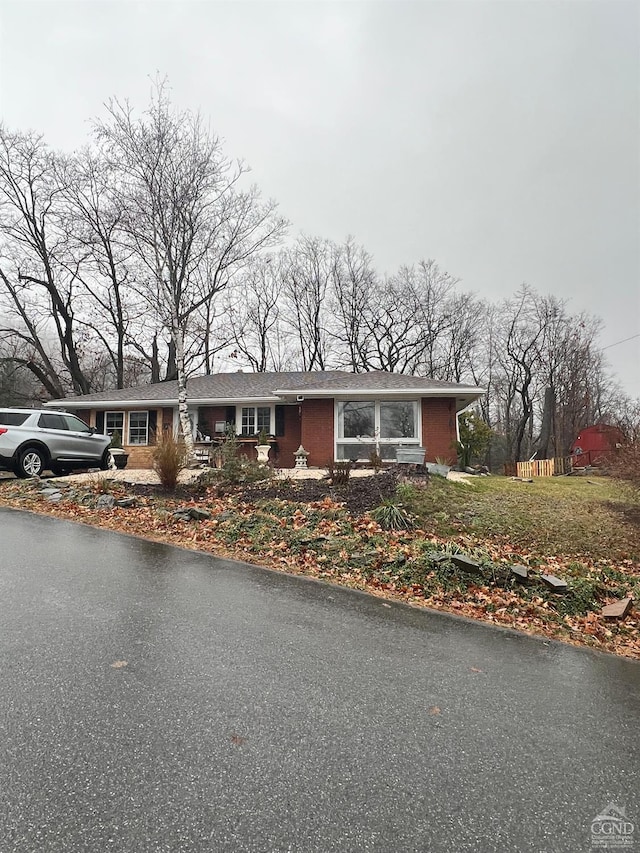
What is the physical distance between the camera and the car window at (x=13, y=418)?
32.7ft

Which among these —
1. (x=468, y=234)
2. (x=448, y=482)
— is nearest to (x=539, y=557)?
(x=448, y=482)

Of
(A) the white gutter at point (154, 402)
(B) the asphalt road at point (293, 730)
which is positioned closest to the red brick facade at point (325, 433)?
(A) the white gutter at point (154, 402)

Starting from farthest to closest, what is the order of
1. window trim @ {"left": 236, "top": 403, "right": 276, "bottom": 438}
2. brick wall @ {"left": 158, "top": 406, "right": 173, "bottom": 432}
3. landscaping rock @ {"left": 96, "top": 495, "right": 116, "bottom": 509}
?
brick wall @ {"left": 158, "top": 406, "right": 173, "bottom": 432}
window trim @ {"left": 236, "top": 403, "right": 276, "bottom": 438}
landscaping rock @ {"left": 96, "top": 495, "right": 116, "bottom": 509}

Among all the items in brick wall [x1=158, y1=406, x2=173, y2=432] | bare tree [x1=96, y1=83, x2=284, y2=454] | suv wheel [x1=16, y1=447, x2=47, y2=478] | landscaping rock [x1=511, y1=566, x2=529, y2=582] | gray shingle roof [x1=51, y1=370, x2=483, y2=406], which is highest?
bare tree [x1=96, y1=83, x2=284, y2=454]

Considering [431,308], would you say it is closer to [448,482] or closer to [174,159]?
[174,159]

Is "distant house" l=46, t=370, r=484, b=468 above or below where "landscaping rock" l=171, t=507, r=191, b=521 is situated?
above

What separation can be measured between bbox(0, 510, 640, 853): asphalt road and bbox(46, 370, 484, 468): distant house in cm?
1071

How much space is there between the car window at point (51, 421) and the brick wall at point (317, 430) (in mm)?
7055

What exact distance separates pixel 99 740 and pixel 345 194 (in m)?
20.3

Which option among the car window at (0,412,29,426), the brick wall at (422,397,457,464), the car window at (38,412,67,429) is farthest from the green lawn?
the car window at (0,412,29,426)

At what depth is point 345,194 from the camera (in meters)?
18.9

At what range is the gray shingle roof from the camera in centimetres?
1461

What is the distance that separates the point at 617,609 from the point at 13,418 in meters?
11.5

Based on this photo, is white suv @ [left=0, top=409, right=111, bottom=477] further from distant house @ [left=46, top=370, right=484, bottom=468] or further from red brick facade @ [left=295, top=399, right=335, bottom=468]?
red brick facade @ [left=295, top=399, right=335, bottom=468]
